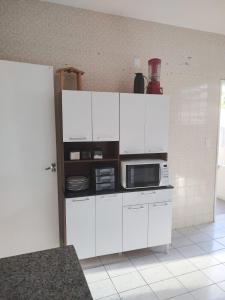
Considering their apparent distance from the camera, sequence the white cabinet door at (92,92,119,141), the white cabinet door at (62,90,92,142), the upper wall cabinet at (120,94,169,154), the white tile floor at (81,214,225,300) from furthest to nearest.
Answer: the upper wall cabinet at (120,94,169,154)
the white cabinet door at (92,92,119,141)
the white cabinet door at (62,90,92,142)
the white tile floor at (81,214,225,300)

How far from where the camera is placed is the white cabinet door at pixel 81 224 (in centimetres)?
226

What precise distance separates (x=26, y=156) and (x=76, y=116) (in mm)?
671

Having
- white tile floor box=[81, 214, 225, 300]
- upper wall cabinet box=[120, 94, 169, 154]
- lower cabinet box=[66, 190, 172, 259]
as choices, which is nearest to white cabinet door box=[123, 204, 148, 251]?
lower cabinet box=[66, 190, 172, 259]

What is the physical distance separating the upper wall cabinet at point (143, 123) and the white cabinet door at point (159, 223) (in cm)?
64

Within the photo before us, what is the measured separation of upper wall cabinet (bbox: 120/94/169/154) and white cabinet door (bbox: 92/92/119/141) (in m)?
0.07

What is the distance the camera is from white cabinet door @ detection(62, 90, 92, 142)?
2.20 m

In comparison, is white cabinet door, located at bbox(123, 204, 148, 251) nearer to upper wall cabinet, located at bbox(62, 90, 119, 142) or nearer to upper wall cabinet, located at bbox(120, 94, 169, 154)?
upper wall cabinet, located at bbox(120, 94, 169, 154)

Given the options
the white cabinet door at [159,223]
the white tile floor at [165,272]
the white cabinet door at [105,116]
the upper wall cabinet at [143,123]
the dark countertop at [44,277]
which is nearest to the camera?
the dark countertop at [44,277]

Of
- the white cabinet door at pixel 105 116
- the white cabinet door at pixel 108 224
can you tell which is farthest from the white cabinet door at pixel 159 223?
the white cabinet door at pixel 105 116

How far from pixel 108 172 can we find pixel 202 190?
5.65 ft

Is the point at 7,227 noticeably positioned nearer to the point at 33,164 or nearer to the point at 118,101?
the point at 33,164

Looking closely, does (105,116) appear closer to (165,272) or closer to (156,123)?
(156,123)

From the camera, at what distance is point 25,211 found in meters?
2.35

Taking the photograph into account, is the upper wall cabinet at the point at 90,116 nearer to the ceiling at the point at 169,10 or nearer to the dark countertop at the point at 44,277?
the ceiling at the point at 169,10
